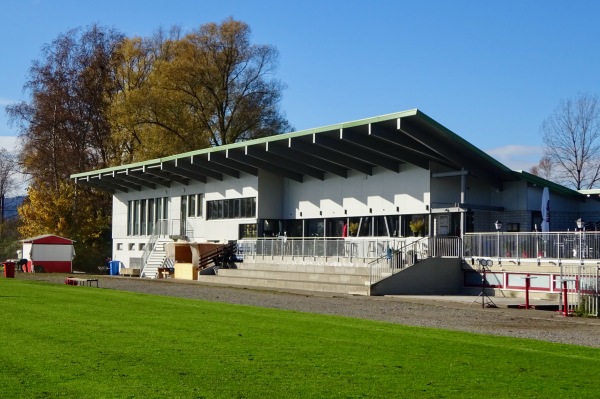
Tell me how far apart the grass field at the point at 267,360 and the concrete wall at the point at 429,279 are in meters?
15.6

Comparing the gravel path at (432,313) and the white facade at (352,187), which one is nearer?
the gravel path at (432,313)

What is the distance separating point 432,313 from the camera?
24875mm

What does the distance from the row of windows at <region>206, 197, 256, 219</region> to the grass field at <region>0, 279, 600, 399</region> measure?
31864mm

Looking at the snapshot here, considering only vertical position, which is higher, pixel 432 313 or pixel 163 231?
pixel 163 231

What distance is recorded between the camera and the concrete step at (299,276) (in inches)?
1453

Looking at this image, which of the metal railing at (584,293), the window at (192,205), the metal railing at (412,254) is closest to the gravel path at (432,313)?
the metal railing at (584,293)

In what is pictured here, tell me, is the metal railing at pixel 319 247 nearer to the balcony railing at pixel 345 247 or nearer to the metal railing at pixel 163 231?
the balcony railing at pixel 345 247

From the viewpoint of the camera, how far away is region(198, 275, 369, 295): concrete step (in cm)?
3516

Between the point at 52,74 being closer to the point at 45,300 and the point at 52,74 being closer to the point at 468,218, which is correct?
the point at 468,218

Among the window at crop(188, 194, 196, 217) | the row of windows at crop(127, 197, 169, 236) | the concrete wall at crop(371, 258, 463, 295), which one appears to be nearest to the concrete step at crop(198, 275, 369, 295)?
the concrete wall at crop(371, 258, 463, 295)

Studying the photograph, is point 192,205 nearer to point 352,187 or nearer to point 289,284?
point 352,187

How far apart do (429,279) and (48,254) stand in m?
31.5

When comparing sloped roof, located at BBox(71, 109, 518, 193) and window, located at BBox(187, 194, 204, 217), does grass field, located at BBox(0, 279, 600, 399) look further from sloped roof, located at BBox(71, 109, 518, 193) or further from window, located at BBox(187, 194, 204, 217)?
window, located at BBox(187, 194, 204, 217)

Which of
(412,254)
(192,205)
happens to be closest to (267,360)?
(412,254)
